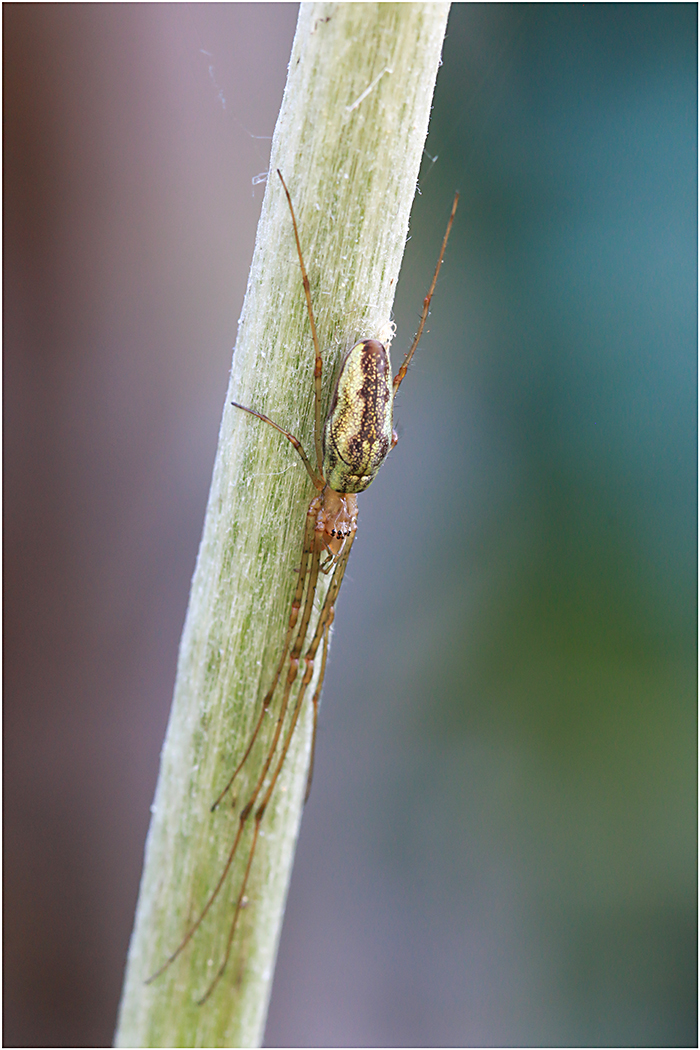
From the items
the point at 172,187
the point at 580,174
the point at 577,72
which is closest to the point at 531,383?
the point at 580,174

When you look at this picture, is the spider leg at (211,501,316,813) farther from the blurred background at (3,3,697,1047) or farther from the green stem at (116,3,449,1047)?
the blurred background at (3,3,697,1047)

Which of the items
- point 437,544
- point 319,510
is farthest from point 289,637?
point 437,544

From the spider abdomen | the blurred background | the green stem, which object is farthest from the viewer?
the blurred background

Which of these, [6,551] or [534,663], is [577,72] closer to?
[534,663]

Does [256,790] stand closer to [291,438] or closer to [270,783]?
[270,783]

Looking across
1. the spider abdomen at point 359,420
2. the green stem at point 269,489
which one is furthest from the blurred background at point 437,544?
the green stem at point 269,489

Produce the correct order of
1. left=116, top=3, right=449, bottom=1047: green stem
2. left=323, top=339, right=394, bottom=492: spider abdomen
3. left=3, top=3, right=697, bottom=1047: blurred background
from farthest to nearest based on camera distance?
left=3, top=3, right=697, bottom=1047: blurred background < left=323, top=339, right=394, bottom=492: spider abdomen < left=116, top=3, right=449, bottom=1047: green stem

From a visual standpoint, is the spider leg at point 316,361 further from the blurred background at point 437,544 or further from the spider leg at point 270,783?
the blurred background at point 437,544

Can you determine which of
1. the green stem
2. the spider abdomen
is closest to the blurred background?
the spider abdomen
